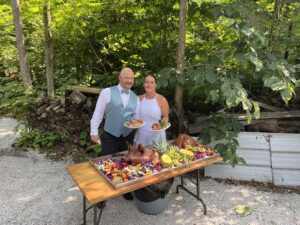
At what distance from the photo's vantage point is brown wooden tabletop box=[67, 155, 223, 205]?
2.42 meters

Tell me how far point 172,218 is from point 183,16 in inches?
107

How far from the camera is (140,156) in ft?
9.60

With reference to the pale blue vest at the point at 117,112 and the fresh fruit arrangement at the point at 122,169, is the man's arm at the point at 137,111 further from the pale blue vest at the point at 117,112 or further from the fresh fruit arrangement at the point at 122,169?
the fresh fruit arrangement at the point at 122,169

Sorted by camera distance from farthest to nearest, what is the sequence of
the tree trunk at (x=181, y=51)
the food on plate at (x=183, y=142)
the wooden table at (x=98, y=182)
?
the tree trunk at (x=181, y=51) → the food on plate at (x=183, y=142) → the wooden table at (x=98, y=182)

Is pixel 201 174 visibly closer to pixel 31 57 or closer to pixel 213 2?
pixel 213 2

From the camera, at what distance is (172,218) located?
3.30 m

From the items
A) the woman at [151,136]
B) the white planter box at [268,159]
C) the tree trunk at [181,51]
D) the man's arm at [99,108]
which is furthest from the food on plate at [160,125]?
the white planter box at [268,159]

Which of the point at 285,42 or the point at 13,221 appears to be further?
the point at 285,42

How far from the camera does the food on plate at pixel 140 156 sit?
2.89 metres

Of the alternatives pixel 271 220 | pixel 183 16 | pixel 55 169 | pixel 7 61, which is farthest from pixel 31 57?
pixel 271 220

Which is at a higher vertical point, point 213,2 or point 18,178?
point 213,2

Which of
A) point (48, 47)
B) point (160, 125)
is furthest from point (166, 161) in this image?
point (48, 47)

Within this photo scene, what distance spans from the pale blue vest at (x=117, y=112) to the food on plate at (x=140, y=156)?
519 mm

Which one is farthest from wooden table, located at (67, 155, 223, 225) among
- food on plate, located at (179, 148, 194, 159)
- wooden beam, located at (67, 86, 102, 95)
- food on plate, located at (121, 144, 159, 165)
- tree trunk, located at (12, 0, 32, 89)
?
tree trunk, located at (12, 0, 32, 89)
